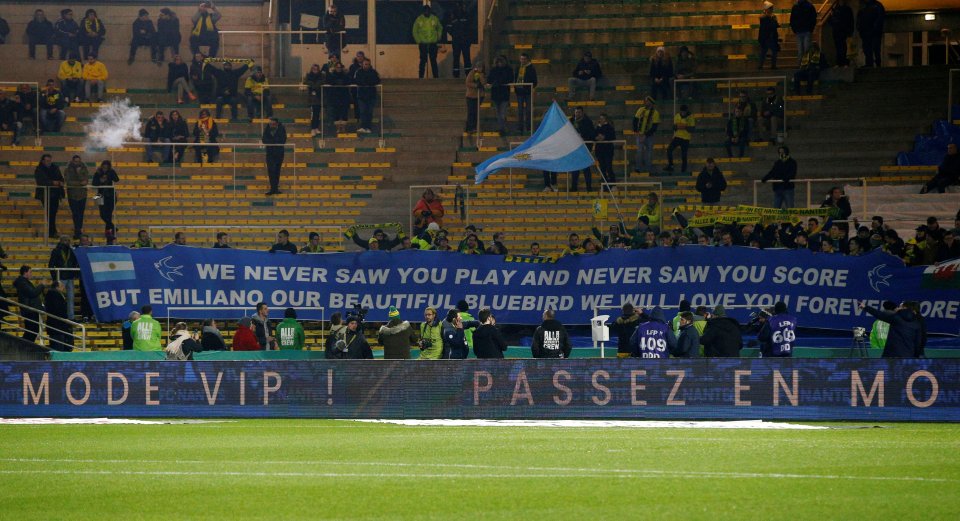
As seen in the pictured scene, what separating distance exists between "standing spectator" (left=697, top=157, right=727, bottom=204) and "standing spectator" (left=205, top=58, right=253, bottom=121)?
42.3 feet

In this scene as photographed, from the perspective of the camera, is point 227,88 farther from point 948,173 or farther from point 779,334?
point 779,334

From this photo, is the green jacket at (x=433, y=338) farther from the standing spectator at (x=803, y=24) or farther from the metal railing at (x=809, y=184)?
the standing spectator at (x=803, y=24)

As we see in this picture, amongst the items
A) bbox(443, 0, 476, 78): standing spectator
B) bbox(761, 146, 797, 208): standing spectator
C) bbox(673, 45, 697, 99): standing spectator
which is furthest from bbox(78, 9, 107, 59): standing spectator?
bbox(761, 146, 797, 208): standing spectator

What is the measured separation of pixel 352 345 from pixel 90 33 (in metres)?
20.4

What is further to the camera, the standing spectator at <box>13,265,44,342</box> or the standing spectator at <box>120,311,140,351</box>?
the standing spectator at <box>13,265,44,342</box>

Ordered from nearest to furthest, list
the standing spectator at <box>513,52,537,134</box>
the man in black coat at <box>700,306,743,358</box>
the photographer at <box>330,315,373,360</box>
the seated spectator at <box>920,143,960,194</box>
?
1. the man in black coat at <box>700,306,743,358</box>
2. the photographer at <box>330,315,373,360</box>
3. the seated spectator at <box>920,143,960,194</box>
4. the standing spectator at <box>513,52,537,134</box>

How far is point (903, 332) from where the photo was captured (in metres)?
21.0

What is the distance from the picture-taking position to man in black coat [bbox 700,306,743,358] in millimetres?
21703

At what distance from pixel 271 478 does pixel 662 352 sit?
386 inches

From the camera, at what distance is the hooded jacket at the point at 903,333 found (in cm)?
2100

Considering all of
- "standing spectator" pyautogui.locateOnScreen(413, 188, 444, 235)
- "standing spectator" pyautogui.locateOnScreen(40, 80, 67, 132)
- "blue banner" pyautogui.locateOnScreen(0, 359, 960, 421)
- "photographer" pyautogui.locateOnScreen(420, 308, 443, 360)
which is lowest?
"blue banner" pyautogui.locateOnScreen(0, 359, 960, 421)

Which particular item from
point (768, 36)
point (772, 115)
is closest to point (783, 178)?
point (772, 115)

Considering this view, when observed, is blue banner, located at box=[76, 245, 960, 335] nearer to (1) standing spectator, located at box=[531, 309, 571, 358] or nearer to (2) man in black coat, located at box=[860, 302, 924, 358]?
(2) man in black coat, located at box=[860, 302, 924, 358]

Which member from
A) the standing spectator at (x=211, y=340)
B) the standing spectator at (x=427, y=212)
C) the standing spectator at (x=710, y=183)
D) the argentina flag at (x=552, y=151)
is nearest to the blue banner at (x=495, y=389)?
the standing spectator at (x=211, y=340)
